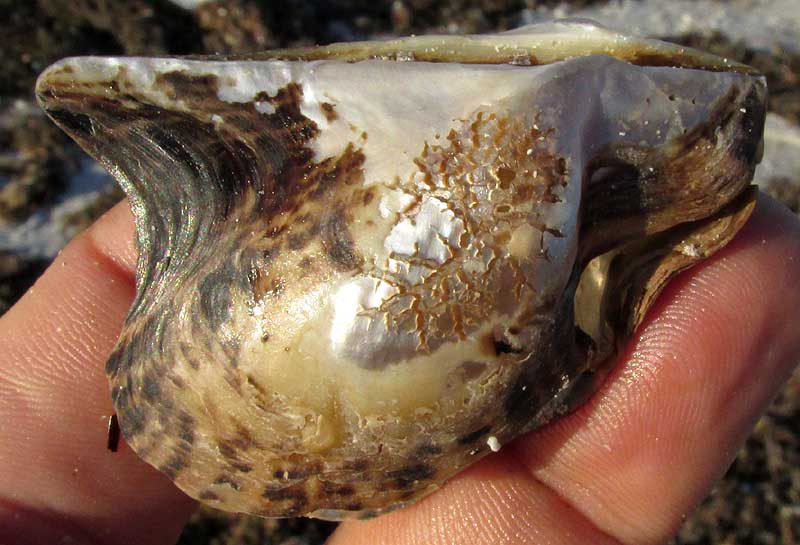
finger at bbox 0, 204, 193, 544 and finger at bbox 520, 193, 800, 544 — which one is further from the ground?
finger at bbox 0, 204, 193, 544

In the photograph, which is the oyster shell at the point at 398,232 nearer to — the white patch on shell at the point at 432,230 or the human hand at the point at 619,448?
the white patch on shell at the point at 432,230

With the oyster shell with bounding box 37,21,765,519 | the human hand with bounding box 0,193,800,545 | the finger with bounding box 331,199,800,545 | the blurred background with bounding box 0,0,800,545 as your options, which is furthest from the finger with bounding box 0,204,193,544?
the blurred background with bounding box 0,0,800,545

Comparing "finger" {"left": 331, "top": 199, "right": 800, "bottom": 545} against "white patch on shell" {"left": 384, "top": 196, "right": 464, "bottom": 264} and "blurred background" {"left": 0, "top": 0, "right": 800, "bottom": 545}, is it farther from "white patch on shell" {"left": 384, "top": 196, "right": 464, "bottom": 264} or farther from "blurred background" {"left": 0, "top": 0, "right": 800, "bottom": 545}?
"blurred background" {"left": 0, "top": 0, "right": 800, "bottom": 545}

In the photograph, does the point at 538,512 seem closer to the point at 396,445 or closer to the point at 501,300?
the point at 396,445

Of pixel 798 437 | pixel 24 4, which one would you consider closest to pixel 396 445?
pixel 798 437

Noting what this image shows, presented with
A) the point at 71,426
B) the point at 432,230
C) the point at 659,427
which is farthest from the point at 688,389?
the point at 71,426

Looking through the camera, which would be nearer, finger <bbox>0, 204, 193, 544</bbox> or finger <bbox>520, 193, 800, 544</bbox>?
finger <bbox>520, 193, 800, 544</bbox>

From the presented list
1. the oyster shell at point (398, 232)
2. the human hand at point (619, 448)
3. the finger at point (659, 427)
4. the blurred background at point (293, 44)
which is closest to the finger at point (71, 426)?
the human hand at point (619, 448)
